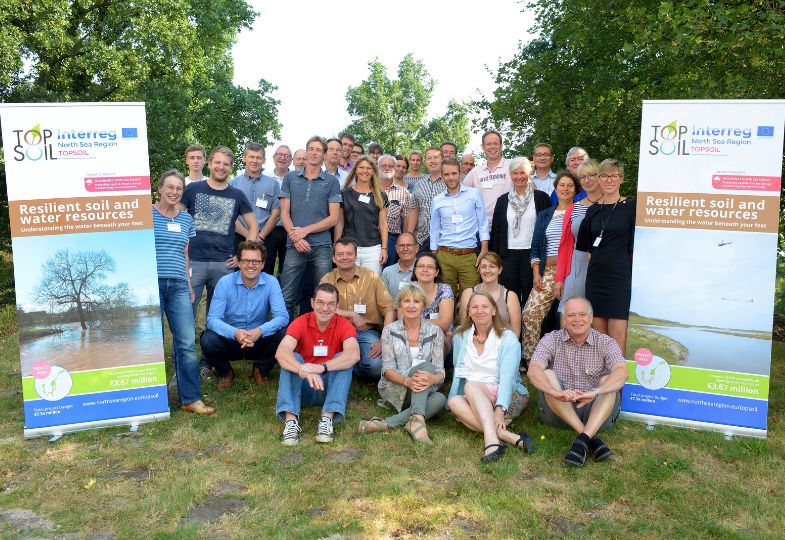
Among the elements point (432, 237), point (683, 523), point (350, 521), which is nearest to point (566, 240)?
point (432, 237)

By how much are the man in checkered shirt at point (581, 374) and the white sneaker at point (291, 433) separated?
1.65 metres

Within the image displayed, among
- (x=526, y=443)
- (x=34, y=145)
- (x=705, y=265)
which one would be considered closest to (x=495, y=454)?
(x=526, y=443)

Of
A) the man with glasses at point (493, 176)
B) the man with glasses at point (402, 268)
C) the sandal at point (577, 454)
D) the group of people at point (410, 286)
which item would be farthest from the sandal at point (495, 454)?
the man with glasses at point (493, 176)

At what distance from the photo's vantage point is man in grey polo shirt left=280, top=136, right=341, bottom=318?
5934 millimetres

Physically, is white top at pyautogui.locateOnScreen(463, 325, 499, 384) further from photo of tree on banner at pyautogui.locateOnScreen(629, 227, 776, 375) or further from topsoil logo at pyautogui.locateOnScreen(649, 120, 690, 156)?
topsoil logo at pyautogui.locateOnScreen(649, 120, 690, 156)

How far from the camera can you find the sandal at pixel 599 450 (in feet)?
12.8

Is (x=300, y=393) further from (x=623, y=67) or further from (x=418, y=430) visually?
(x=623, y=67)

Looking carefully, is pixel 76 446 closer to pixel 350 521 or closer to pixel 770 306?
pixel 350 521

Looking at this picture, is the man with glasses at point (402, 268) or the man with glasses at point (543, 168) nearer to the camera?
the man with glasses at point (402, 268)

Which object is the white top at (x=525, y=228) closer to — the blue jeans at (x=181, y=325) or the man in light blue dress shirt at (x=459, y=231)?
the man in light blue dress shirt at (x=459, y=231)

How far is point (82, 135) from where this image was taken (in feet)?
14.3

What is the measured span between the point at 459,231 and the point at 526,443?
96.6 inches

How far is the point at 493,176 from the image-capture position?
655 centimetres

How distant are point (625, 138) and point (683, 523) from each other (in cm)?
842
